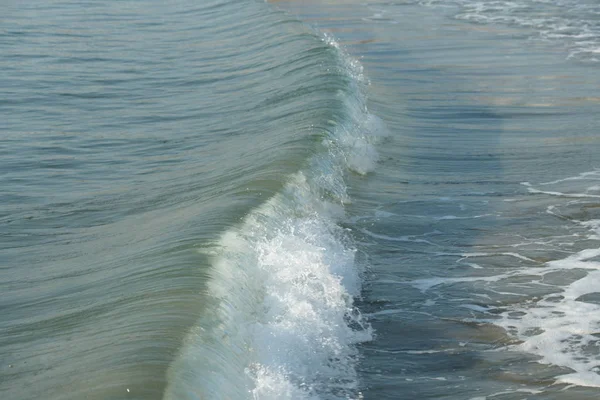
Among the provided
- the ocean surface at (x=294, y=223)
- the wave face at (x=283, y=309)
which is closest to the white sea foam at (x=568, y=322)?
the ocean surface at (x=294, y=223)

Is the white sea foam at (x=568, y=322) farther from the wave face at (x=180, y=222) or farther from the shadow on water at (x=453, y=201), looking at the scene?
the wave face at (x=180, y=222)

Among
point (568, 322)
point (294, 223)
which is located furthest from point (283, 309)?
point (568, 322)

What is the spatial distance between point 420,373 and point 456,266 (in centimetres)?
210

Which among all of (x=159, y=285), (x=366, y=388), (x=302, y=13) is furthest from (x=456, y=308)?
(x=302, y=13)

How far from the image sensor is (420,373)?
7035mm

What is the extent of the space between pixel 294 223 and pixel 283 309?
161 centimetres

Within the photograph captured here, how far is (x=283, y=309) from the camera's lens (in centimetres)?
778

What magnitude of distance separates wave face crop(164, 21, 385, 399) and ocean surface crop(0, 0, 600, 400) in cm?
2

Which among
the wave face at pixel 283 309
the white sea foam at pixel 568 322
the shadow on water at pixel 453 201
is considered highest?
the wave face at pixel 283 309

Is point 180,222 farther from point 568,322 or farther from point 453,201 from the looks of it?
point 568,322

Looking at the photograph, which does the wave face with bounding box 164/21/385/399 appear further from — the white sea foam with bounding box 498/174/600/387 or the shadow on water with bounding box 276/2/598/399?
the white sea foam with bounding box 498/174/600/387

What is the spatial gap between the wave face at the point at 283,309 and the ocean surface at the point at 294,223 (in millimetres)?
24

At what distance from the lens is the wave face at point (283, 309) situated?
6480 mm

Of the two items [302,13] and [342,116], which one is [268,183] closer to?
[342,116]
